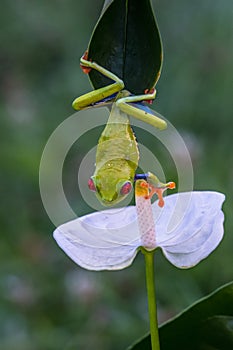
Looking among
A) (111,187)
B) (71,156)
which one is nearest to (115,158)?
(111,187)

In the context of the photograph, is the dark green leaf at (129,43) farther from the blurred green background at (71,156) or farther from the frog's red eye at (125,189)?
the blurred green background at (71,156)

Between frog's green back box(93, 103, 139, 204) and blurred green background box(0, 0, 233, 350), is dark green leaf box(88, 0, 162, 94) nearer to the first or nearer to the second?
frog's green back box(93, 103, 139, 204)

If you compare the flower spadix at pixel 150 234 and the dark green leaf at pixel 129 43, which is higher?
the dark green leaf at pixel 129 43

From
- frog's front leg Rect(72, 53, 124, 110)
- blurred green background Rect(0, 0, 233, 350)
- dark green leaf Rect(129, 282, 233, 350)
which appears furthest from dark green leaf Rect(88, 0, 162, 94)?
blurred green background Rect(0, 0, 233, 350)

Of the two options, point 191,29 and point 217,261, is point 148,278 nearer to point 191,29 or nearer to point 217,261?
point 217,261

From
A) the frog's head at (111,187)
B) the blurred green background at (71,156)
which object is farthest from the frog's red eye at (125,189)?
the blurred green background at (71,156)

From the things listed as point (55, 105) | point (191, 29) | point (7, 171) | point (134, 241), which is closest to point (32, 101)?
point (55, 105)
